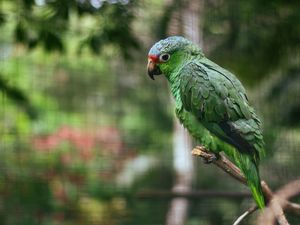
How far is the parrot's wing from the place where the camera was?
73 cm

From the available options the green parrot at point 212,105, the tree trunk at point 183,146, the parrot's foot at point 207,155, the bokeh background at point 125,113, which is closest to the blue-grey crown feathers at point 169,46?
the green parrot at point 212,105

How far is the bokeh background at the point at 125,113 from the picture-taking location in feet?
6.13

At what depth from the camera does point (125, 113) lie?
217cm

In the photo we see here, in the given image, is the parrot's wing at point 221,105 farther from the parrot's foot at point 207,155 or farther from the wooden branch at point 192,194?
the wooden branch at point 192,194

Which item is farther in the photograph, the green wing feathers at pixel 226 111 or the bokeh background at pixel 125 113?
the bokeh background at pixel 125 113

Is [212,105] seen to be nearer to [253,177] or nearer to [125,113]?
[253,177]

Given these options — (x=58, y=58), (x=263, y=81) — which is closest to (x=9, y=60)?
(x=58, y=58)

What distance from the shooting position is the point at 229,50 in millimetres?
2055

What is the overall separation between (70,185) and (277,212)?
4.39 ft

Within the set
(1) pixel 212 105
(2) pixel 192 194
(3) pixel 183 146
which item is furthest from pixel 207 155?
(3) pixel 183 146

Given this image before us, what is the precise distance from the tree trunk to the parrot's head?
113cm

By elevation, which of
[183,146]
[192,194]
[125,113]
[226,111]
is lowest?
[192,194]

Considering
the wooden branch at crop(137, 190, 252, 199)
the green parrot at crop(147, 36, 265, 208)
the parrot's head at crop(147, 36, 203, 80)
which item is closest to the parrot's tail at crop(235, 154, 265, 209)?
the green parrot at crop(147, 36, 265, 208)

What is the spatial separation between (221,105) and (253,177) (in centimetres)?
10
